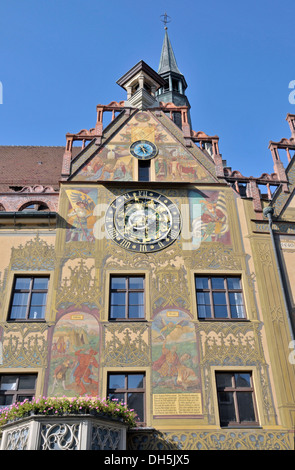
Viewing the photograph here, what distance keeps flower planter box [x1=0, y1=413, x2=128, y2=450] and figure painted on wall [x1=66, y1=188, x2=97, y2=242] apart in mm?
5061

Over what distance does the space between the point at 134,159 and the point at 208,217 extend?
284cm

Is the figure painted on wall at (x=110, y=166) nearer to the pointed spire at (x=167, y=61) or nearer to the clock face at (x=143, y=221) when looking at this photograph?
the clock face at (x=143, y=221)

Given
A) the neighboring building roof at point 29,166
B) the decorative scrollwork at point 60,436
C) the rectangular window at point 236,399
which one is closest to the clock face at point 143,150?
the neighboring building roof at point 29,166

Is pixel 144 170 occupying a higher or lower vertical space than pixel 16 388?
higher

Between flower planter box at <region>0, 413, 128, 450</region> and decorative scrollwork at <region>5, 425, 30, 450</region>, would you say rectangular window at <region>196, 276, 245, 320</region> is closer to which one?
flower planter box at <region>0, 413, 128, 450</region>

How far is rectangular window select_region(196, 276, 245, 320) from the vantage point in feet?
41.7

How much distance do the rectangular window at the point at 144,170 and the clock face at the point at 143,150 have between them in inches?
4.8

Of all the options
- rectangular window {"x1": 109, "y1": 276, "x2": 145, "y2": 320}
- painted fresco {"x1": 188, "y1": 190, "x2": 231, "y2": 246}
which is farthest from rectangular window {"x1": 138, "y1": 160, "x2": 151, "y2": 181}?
A: rectangular window {"x1": 109, "y1": 276, "x2": 145, "y2": 320}

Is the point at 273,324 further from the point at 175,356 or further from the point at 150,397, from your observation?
the point at 150,397

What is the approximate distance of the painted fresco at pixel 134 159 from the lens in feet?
48.8

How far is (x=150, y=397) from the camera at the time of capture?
11352mm

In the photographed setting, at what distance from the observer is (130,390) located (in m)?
11.5

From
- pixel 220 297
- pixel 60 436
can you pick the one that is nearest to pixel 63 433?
pixel 60 436

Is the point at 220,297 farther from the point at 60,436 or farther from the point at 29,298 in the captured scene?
the point at 60,436
